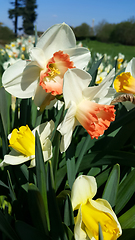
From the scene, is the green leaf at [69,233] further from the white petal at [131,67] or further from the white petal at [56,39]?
the white petal at [131,67]

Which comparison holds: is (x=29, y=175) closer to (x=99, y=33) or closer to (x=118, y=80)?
(x=118, y=80)

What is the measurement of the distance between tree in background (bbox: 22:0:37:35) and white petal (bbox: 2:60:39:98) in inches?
1309

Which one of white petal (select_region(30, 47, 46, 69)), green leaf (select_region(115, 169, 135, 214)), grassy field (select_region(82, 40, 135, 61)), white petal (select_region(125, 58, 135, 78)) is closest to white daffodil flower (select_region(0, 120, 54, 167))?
white petal (select_region(30, 47, 46, 69))

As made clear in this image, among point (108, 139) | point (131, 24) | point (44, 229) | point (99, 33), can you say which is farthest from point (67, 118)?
point (99, 33)

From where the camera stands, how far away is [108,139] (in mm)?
1058

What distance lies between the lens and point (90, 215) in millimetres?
595

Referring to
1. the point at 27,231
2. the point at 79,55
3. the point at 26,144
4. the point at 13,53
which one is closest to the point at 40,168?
the point at 26,144

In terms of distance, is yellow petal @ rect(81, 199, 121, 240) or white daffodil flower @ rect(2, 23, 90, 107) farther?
white daffodil flower @ rect(2, 23, 90, 107)

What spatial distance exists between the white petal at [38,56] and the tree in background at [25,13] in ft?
101

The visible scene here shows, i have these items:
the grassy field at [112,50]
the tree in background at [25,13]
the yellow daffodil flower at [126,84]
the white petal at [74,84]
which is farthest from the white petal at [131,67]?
the tree in background at [25,13]

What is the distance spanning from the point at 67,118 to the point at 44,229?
386 millimetres

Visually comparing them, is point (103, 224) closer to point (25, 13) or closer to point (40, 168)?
point (40, 168)

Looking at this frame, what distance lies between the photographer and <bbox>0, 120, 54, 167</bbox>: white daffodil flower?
0.67 metres

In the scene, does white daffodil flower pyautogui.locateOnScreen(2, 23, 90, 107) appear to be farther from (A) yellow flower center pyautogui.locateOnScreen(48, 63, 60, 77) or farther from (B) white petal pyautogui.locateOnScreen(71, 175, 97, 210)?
(B) white petal pyautogui.locateOnScreen(71, 175, 97, 210)
